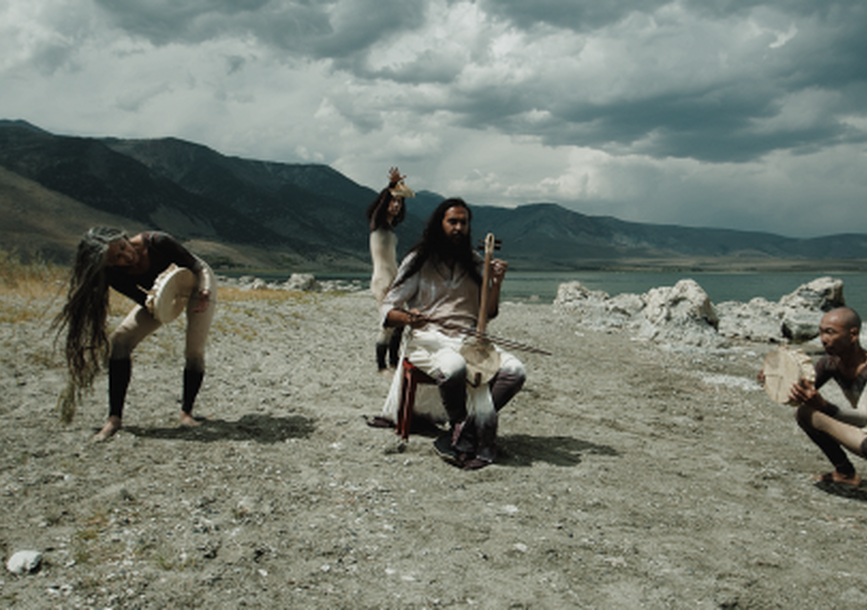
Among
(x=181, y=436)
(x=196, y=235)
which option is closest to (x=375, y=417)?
(x=181, y=436)

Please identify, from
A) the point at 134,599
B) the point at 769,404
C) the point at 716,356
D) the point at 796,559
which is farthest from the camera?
the point at 716,356

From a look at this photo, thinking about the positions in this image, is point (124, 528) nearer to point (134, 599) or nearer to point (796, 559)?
point (134, 599)

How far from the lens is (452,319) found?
5.07m

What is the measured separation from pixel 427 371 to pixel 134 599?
105 inches

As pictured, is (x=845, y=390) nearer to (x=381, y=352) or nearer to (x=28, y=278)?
(x=381, y=352)

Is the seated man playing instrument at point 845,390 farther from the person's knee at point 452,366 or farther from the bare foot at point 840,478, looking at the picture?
the person's knee at point 452,366

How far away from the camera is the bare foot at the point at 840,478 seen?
4.66 metres

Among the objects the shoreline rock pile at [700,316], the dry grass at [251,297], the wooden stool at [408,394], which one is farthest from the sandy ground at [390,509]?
the dry grass at [251,297]

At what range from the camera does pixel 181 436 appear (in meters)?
5.09

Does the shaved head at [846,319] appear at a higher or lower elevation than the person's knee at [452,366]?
higher

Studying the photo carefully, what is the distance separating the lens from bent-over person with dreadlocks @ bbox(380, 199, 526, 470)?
4.67 meters

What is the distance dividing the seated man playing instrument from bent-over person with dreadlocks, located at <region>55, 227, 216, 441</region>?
190 inches

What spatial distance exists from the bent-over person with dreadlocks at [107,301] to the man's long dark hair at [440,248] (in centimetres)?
181

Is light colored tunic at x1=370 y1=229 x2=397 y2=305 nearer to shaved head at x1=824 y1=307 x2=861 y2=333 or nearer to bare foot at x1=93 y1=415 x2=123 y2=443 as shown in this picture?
bare foot at x1=93 y1=415 x2=123 y2=443
